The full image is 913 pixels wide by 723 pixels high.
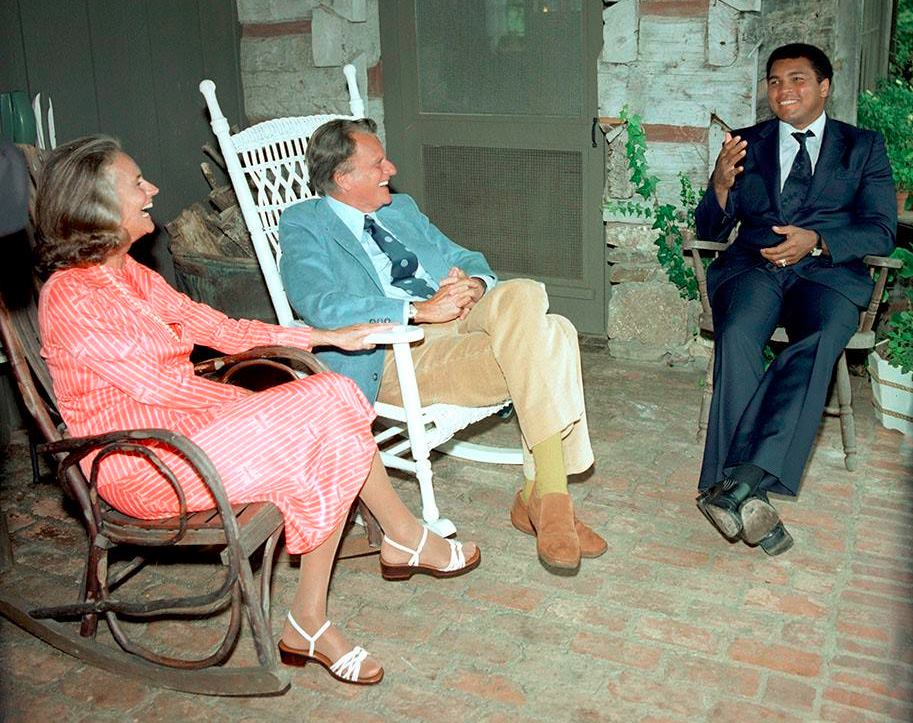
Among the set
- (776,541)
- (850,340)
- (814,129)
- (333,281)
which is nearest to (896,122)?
(814,129)

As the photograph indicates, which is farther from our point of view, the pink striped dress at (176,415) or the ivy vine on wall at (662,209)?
the ivy vine on wall at (662,209)

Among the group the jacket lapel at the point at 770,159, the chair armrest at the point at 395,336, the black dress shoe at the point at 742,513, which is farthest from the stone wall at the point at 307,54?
the black dress shoe at the point at 742,513

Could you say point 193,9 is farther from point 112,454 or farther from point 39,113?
point 112,454

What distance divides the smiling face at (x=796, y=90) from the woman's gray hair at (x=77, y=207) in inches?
83.7

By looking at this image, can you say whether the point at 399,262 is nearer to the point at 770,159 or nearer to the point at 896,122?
the point at 770,159

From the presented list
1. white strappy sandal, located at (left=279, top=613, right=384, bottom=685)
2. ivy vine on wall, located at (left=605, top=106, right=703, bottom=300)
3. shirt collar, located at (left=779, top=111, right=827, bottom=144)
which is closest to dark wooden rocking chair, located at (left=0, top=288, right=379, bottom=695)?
white strappy sandal, located at (left=279, top=613, right=384, bottom=685)

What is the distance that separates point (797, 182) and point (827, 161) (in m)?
0.11

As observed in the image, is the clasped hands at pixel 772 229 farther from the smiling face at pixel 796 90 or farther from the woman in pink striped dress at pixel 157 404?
the woman in pink striped dress at pixel 157 404

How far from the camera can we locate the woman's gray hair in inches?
97.0

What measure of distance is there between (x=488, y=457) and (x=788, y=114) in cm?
149

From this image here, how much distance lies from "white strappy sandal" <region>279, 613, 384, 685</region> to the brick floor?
0.03m

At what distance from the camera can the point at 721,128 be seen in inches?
165

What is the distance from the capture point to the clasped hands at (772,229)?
348 cm

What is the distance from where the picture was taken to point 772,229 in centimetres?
355
